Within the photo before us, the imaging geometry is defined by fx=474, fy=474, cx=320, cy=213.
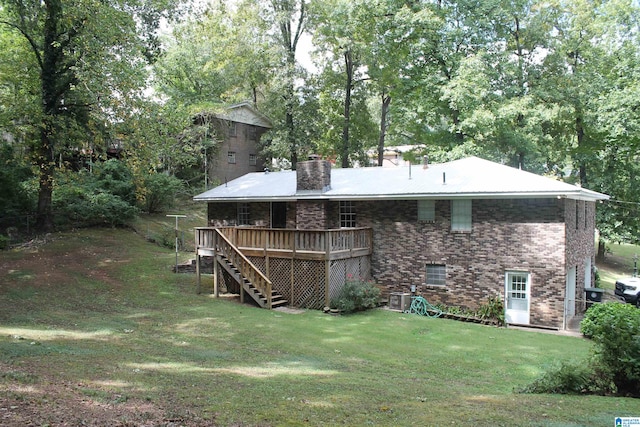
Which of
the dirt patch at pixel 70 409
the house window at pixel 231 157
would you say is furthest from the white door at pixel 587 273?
the house window at pixel 231 157

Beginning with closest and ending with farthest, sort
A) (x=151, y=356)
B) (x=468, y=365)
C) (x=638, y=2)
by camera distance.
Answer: (x=151, y=356) → (x=468, y=365) → (x=638, y=2)

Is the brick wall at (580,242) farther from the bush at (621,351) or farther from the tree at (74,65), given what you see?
the tree at (74,65)

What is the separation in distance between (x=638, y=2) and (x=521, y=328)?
24.3 metres

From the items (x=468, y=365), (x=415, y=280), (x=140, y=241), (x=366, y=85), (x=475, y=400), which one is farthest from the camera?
(x=366, y=85)

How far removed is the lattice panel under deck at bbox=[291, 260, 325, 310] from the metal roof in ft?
10.6

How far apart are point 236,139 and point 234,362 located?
104 ft

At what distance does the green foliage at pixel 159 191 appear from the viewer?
97.9 feet

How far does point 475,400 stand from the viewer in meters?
7.41

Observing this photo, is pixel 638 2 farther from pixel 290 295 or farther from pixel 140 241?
pixel 140 241

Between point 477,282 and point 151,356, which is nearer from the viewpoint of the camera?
point 151,356

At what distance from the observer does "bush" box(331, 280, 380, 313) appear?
17234 mm

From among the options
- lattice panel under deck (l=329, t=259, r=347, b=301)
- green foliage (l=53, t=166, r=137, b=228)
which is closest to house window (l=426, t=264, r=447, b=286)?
lattice panel under deck (l=329, t=259, r=347, b=301)

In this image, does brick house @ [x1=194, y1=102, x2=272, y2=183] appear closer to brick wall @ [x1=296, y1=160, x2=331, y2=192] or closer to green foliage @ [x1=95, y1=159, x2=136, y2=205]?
green foliage @ [x1=95, y1=159, x2=136, y2=205]

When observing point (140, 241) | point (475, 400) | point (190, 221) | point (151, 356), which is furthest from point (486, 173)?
point (190, 221)
